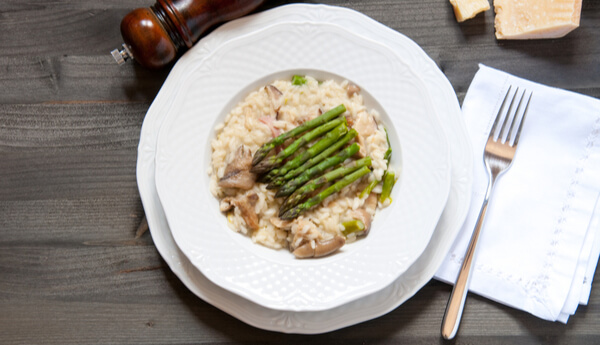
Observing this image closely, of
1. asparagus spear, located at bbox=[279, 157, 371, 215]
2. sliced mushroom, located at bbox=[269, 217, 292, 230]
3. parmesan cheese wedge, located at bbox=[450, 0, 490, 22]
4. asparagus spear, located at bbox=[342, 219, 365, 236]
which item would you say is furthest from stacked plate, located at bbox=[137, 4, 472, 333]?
parmesan cheese wedge, located at bbox=[450, 0, 490, 22]

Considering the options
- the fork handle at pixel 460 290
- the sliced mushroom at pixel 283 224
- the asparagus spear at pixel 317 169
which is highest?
the asparagus spear at pixel 317 169

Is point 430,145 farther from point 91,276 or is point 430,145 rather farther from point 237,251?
point 91,276

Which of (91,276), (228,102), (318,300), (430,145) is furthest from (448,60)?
(91,276)

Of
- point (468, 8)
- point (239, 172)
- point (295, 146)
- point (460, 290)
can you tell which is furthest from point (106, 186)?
point (468, 8)

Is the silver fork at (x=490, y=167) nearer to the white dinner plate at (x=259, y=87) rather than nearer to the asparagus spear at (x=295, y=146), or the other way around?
the white dinner plate at (x=259, y=87)

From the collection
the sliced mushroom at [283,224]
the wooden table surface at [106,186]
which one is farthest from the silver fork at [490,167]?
the sliced mushroom at [283,224]
